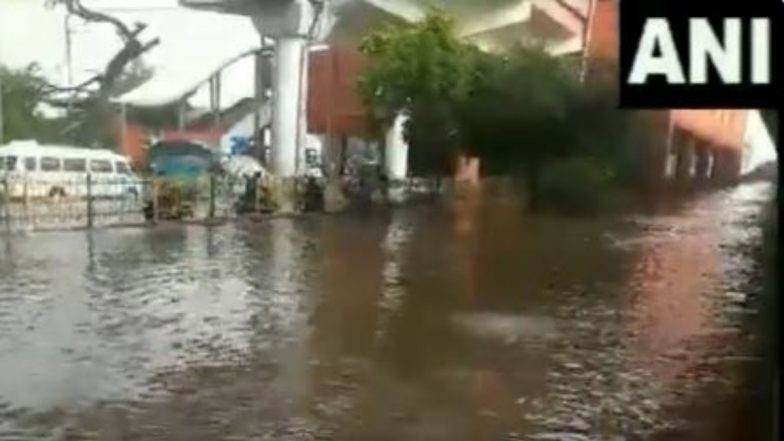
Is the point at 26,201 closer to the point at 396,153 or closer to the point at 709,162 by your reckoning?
the point at 396,153

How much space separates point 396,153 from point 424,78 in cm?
10

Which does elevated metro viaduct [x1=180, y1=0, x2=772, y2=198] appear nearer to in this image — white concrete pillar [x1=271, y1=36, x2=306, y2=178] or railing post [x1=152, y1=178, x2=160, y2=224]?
white concrete pillar [x1=271, y1=36, x2=306, y2=178]

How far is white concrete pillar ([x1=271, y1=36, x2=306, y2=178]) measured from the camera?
1833mm

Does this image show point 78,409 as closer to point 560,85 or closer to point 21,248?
point 21,248

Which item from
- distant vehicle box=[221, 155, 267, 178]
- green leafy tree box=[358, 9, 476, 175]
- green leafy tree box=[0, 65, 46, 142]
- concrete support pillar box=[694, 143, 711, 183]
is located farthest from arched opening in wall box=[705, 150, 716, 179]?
green leafy tree box=[0, 65, 46, 142]

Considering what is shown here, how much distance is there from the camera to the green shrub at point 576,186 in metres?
1.79

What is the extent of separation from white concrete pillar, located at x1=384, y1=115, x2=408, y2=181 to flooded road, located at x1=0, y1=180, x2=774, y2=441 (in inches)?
2.0

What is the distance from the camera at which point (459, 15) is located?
1821mm

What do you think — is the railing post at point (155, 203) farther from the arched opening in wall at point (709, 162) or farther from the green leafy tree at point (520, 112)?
the arched opening in wall at point (709, 162)

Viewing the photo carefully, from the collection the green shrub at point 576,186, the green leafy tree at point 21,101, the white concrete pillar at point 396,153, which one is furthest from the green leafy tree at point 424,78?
the green leafy tree at point 21,101

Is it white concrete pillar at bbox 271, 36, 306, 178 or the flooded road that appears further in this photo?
white concrete pillar at bbox 271, 36, 306, 178

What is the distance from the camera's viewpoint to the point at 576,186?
5.91ft

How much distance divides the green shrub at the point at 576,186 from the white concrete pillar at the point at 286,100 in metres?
0.31

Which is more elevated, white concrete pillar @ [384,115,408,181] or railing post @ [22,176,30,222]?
white concrete pillar @ [384,115,408,181]
